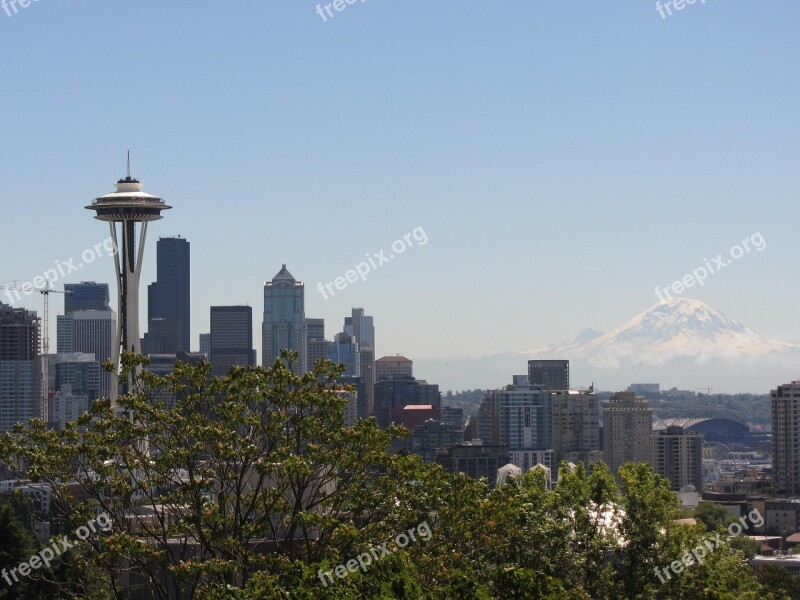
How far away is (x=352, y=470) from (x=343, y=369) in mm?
2498

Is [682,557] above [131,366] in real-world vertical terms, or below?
below

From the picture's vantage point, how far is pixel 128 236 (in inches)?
6939

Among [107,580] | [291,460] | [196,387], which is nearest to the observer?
[291,460]

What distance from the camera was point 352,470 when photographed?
128ft

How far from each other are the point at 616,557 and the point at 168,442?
45.9 feet

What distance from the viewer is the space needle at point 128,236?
17450 cm

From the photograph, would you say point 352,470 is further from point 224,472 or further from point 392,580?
point 392,580

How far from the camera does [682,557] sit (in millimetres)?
43906

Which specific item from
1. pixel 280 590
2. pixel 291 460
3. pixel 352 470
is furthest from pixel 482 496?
pixel 280 590

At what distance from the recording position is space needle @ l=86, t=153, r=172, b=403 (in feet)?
573

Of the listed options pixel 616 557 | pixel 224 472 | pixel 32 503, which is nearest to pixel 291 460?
pixel 224 472

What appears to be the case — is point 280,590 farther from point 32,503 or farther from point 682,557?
point 32,503

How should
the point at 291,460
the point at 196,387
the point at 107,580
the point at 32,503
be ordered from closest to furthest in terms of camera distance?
1. the point at 291,460
2. the point at 196,387
3. the point at 107,580
4. the point at 32,503

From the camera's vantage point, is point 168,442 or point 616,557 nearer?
point 168,442
